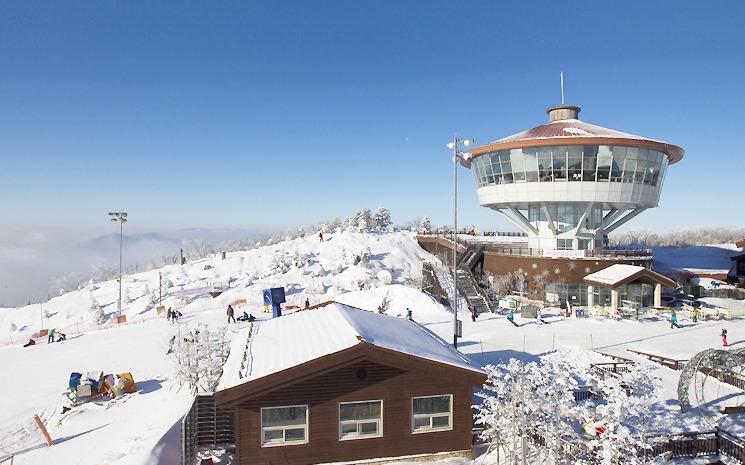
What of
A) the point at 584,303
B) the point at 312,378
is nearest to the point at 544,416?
the point at 312,378

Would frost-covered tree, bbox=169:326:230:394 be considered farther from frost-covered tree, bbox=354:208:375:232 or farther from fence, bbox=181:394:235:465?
frost-covered tree, bbox=354:208:375:232

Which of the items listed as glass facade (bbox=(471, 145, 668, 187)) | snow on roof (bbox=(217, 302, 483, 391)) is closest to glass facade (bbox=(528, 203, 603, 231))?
glass facade (bbox=(471, 145, 668, 187))

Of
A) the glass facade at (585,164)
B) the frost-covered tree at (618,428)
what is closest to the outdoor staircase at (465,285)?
the glass facade at (585,164)

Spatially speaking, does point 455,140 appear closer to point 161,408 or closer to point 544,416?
point 544,416

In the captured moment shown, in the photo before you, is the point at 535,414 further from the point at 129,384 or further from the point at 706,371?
the point at 129,384

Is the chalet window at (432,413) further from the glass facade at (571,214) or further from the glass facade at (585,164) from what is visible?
the glass facade at (571,214)

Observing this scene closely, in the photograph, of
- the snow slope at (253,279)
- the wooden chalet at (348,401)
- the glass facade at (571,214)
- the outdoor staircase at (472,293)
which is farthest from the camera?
the snow slope at (253,279)

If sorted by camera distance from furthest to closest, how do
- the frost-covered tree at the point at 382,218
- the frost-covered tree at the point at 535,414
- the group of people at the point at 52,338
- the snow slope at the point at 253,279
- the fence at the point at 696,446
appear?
the frost-covered tree at the point at 382,218 < the snow slope at the point at 253,279 < the group of people at the point at 52,338 < the fence at the point at 696,446 < the frost-covered tree at the point at 535,414
